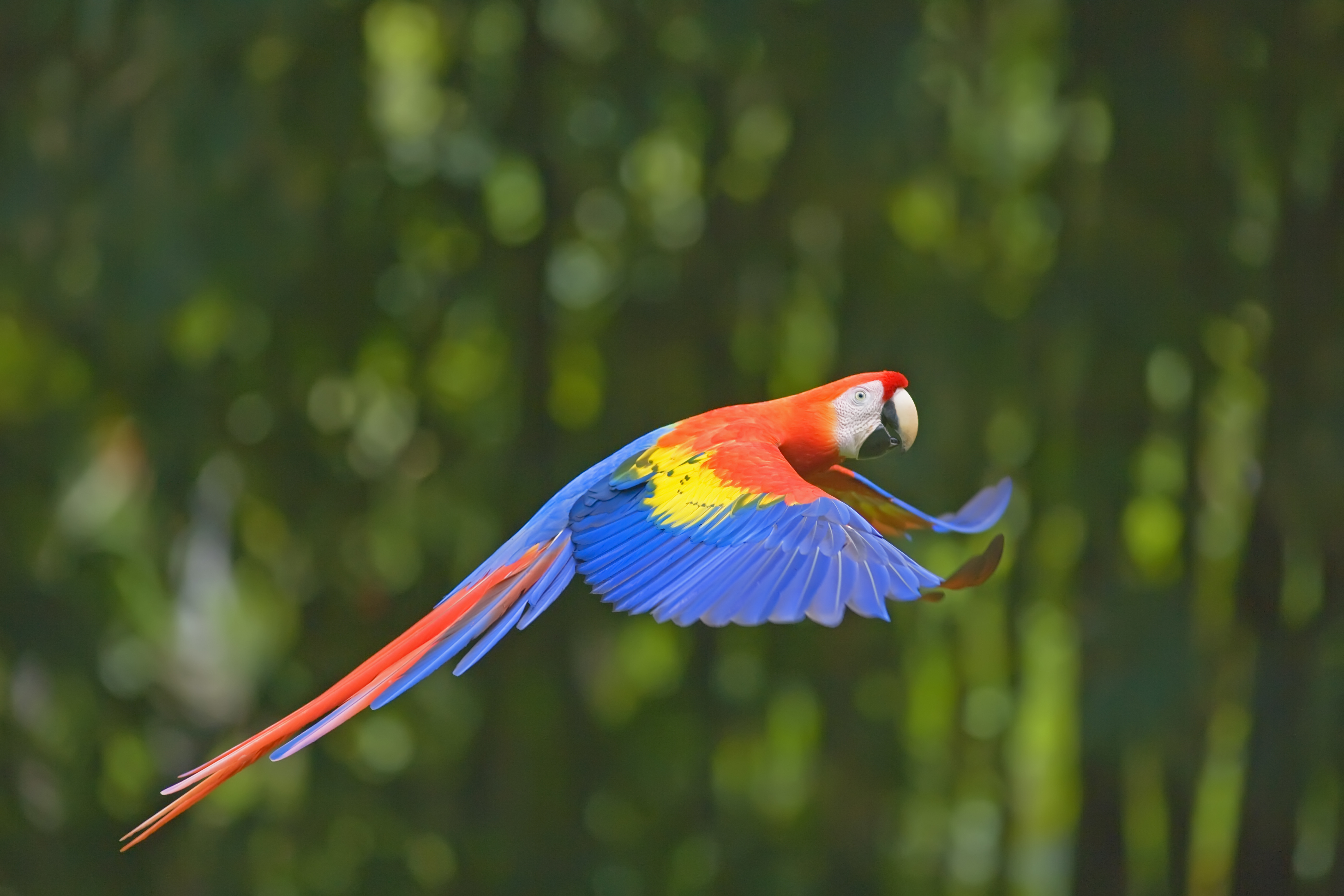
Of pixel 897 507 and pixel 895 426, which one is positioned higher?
pixel 895 426

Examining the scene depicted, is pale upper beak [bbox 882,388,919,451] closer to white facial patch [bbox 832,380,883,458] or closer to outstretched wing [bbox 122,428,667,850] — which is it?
white facial patch [bbox 832,380,883,458]

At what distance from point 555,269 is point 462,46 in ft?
0.88

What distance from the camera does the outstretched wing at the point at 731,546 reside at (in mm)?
562

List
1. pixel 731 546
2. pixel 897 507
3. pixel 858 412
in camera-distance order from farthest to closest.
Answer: pixel 897 507, pixel 858 412, pixel 731 546

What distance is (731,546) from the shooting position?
2.12ft

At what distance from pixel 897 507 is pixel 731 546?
345 mm

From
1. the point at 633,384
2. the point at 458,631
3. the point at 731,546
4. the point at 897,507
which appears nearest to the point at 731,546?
the point at 731,546

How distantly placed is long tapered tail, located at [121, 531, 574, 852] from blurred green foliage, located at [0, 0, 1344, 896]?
28.6 inches

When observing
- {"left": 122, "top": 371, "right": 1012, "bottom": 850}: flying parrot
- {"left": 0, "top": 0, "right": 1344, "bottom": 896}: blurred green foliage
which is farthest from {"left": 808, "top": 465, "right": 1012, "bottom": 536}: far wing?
{"left": 0, "top": 0, "right": 1344, "bottom": 896}: blurred green foliage

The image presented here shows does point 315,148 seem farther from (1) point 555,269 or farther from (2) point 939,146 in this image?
(2) point 939,146

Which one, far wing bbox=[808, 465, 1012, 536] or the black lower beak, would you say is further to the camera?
far wing bbox=[808, 465, 1012, 536]

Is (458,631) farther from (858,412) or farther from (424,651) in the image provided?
(858,412)

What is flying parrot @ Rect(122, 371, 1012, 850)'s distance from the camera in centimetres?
56

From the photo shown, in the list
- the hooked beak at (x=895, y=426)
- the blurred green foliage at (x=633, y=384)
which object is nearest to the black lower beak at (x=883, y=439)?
the hooked beak at (x=895, y=426)
